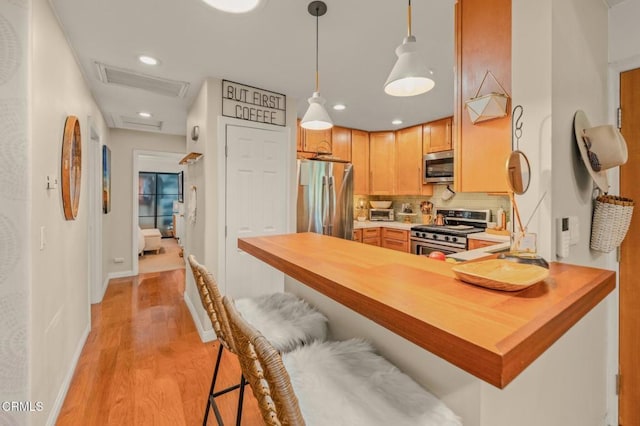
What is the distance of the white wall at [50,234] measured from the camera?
58.2 inches

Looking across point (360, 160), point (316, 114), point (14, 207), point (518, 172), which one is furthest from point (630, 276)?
point (360, 160)

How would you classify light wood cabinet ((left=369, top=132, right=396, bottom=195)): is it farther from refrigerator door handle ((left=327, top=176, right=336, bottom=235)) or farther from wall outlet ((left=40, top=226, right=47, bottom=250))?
wall outlet ((left=40, top=226, right=47, bottom=250))

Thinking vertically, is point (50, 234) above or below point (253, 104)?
below

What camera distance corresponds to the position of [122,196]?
15.6 feet

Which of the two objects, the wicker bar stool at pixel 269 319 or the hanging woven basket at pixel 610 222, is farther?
the hanging woven basket at pixel 610 222

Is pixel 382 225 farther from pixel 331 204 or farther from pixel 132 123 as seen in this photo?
pixel 132 123

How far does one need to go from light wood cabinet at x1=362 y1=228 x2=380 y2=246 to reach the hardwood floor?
8.06 feet

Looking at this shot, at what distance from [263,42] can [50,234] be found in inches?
72.6

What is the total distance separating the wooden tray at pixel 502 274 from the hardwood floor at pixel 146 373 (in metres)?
1.62

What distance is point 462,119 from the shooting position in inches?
59.8

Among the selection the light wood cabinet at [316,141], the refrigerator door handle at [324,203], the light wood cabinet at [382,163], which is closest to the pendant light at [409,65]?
the refrigerator door handle at [324,203]

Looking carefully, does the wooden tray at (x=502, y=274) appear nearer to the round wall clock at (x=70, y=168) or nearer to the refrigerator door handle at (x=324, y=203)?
the round wall clock at (x=70, y=168)

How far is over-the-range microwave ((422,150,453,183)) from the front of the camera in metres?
3.87

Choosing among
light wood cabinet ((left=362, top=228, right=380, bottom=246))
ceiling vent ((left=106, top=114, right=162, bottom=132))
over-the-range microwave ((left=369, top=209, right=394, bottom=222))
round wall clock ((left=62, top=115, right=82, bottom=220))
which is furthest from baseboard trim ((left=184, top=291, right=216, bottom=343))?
over-the-range microwave ((left=369, top=209, right=394, bottom=222))
